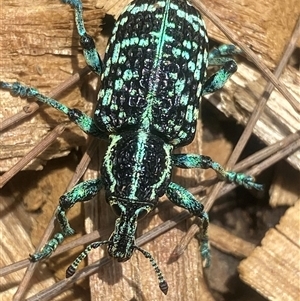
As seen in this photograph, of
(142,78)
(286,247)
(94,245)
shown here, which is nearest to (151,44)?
(142,78)

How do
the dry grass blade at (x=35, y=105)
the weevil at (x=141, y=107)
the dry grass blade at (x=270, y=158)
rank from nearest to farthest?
the weevil at (x=141, y=107)
the dry grass blade at (x=35, y=105)
the dry grass blade at (x=270, y=158)

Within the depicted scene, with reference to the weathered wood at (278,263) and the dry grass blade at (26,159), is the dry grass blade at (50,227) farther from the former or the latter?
the weathered wood at (278,263)

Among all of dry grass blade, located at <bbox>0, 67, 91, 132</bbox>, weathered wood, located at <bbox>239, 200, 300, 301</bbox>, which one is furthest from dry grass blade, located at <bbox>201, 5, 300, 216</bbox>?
dry grass blade, located at <bbox>0, 67, 91, 132</bbox>

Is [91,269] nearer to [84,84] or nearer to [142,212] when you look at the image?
[142,212]

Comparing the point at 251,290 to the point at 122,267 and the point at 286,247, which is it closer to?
the point at 286,247

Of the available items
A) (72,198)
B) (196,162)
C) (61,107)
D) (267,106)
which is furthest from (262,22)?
(72,198)

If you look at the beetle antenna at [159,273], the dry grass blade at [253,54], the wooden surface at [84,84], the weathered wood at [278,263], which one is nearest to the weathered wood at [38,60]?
the wooden surface at [84,84]

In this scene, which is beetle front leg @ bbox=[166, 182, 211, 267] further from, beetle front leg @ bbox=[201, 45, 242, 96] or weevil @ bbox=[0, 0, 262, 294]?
beetle front leg @ bbox=[201, 45, 242, 96]
